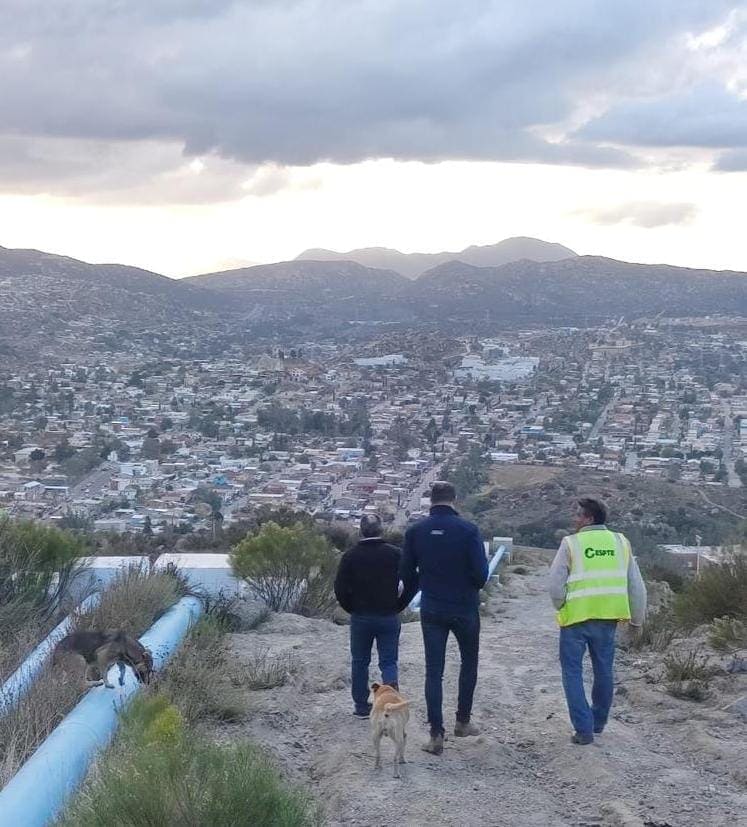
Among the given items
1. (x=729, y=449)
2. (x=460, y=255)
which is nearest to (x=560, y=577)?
(x=729, y=449)

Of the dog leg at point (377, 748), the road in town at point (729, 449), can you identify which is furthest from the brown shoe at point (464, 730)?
the road in town at point (729, 449)

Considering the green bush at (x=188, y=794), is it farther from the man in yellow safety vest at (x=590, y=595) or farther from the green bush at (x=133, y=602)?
the green bush at (x=133, y=602)

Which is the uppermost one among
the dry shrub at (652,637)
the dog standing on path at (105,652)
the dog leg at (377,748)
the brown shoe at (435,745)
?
the dog standing on path at (105,652)

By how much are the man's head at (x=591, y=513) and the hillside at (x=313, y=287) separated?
4330 inches

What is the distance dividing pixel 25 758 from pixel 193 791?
2476 millimetres

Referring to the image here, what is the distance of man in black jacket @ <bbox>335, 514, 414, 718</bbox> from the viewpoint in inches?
344

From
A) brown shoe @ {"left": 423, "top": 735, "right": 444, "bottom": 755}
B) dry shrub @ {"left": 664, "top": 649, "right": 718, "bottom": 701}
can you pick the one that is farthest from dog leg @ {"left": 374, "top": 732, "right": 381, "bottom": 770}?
dry shrub @ {"left": 664, "top": 649, "right": 718, "bottom": 701}

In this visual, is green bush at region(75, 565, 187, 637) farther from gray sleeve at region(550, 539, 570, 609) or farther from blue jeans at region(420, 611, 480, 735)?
gray sleeve at region(550, 539, 570, 609)

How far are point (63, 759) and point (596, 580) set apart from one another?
372 cm

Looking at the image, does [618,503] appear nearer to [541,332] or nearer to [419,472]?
[419,472]

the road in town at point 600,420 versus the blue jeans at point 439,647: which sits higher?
the blue jeans at point 439,647

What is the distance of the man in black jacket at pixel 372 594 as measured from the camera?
8734 mm

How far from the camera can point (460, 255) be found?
195 metres

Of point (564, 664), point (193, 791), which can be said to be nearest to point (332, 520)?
point (564, 664)
